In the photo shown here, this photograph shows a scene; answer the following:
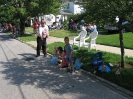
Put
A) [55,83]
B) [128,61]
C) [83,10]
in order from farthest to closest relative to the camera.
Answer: [128,61], [83,10], [55,83]

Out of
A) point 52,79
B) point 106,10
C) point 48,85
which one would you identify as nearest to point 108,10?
point 106,10

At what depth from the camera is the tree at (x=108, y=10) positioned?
268 inches

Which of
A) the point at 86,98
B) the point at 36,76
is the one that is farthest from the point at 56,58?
the point at 86,98

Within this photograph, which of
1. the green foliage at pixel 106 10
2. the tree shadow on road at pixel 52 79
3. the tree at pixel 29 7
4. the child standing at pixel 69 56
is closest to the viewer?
the tree shadow on road at pixel 52 79

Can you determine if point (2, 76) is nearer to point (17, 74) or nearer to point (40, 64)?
point (17, 74)

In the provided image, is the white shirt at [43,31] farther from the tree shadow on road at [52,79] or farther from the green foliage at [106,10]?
the green foliage at [106,10]

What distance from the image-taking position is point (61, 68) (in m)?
8.91

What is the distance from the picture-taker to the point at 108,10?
24.1ft

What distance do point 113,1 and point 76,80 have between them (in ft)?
8.83

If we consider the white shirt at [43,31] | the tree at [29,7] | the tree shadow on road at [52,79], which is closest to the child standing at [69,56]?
the tree shadow on road at [52,79]

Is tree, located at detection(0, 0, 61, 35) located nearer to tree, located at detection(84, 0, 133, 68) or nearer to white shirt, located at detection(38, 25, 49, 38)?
white shirt, located at detection(38, 25, 49, 38)

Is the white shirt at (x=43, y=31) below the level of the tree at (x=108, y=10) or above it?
below

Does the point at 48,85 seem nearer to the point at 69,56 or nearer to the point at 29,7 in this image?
the point at 69,56

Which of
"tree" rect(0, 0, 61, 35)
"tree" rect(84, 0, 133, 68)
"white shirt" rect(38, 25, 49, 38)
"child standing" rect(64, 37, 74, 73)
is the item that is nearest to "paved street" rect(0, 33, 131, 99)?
"child standing" rect(64, 37, 74, 73)
